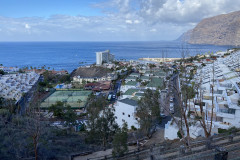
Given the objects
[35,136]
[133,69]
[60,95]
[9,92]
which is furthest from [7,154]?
[133,69]

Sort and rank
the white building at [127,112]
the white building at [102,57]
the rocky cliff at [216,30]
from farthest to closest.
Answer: the rocky cliff at [216,30]
the white building at [102,57]
the white building at [127,112]

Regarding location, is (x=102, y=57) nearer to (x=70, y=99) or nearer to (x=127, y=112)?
(x=70, y=99)

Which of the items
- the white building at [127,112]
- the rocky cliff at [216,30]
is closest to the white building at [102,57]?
the white building at [127,112]

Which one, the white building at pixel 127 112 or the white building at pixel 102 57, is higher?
the white building at pixel 102 57

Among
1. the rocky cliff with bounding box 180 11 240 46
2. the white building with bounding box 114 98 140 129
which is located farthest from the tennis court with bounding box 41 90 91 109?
the rocky cliff with bounding box 180 11 240 46

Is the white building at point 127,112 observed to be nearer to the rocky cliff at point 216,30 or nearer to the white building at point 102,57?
the white building at point 102,57

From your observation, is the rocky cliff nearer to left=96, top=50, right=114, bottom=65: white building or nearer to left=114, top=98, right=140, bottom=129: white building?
left=96, top=50, right=114, bottom=65: white building

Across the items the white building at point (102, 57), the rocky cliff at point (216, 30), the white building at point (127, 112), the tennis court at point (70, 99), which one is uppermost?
the rocky cliff at point (216, 30)

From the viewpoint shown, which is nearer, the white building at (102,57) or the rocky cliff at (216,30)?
the white building at (102,57)

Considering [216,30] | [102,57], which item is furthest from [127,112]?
[216,30]
